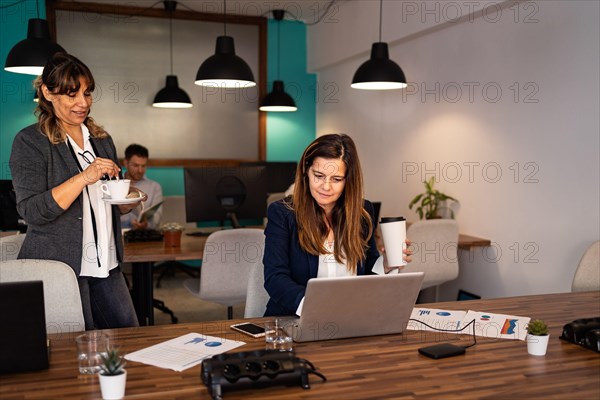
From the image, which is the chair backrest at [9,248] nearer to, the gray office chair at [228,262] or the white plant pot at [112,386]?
the white plant pot at [112,386]

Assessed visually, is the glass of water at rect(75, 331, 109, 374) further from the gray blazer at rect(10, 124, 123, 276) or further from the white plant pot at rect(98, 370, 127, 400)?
the gray blazer at rect(10, 124, 123, 276)

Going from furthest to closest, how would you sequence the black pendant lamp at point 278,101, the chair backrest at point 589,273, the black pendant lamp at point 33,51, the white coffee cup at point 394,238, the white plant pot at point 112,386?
the black pendant lamp at point 278,101
the black pendant lamp at point 33,51
the chair backrest at point 589,273
the white coffee cup at point 394,238
the white plant pot at point 112,386

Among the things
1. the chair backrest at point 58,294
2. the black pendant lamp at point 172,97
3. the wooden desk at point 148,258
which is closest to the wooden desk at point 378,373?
the chair backrest at point 58,294

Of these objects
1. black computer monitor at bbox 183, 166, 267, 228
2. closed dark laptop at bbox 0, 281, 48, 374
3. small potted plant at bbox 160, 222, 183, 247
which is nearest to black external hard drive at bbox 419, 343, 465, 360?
closed dark laptop at bbox 0, 281, 48, 374

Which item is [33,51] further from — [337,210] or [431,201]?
[431,201]

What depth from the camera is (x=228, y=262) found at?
368cm

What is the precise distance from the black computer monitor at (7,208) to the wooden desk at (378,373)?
2.62 m

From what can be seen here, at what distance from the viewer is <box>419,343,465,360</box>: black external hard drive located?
71.4 inches

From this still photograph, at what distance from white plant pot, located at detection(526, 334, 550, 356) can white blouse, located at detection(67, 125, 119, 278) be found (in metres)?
1.53

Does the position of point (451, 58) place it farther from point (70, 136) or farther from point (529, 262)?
point (70, 136)

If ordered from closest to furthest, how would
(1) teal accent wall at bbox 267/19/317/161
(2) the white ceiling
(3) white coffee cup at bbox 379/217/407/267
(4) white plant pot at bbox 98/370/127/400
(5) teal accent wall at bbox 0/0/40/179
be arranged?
(4) white plant pot at bbox 98/370/127/400, (3) white coffee cup at bbox 379/217/407/267, (5) teal accent wall at bbox 0/0/40/179, (2) the white ceiling, (1) teal accent wall at bbox 267/19/317/161

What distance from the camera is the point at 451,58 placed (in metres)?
4.98

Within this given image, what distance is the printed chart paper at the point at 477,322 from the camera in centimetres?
207

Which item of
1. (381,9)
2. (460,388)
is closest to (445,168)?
(381,9)
